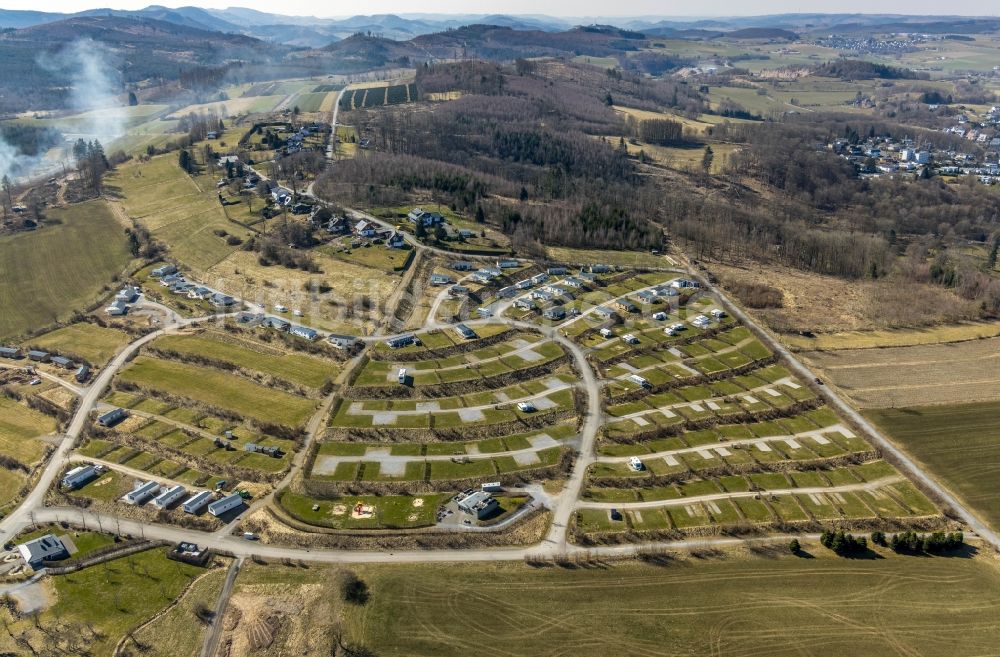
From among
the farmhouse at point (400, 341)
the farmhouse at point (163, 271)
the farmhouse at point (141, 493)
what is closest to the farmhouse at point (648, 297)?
the farmhouse at point (400, 341)

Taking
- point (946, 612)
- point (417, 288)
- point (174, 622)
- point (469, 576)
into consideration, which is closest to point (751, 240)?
point (417, 288)

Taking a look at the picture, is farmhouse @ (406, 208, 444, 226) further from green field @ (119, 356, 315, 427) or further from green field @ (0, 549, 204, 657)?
green field @ (0, 549, 204, 657)

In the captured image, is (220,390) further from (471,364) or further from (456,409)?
(471,364)

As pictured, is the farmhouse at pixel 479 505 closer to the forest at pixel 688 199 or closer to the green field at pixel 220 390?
the green field at pixel 220 390

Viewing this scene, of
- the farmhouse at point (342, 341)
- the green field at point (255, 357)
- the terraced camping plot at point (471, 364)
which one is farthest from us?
the farmhouse at point (342, 341)

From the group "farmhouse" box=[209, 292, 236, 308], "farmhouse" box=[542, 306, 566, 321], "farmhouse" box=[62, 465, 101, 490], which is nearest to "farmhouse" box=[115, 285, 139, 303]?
"farmhouse" box=[209, 292, 236, 308]

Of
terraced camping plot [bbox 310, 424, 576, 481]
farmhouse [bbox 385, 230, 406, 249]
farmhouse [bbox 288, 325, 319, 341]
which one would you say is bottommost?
terraced camping plot [bbox 310, 424, 576, 481]

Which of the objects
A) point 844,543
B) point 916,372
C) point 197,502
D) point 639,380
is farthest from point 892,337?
point 197,502
